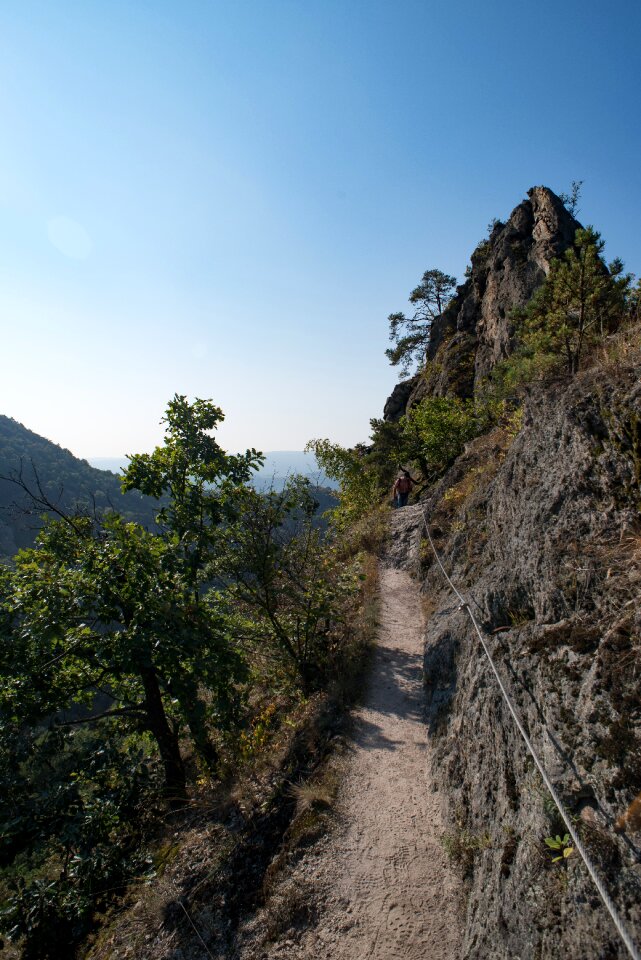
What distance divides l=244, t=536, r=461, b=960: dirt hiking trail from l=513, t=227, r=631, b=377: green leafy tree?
6.45 metres

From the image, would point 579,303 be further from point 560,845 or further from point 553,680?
point 560,845

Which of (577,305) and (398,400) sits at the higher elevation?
(398,400)

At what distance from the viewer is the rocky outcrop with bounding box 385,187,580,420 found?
21922mm

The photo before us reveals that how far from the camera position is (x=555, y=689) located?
11.2ft

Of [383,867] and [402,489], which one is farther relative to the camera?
[402,489]

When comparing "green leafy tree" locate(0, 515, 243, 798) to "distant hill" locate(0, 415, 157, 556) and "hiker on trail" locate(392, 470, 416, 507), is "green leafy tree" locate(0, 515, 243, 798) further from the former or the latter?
"distant hill" locate(0, 415, 157, 556)

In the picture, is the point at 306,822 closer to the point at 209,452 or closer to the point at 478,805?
the point at 478,805

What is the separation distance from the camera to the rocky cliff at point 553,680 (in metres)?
2.59

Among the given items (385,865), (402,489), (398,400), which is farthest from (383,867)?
(398,400)

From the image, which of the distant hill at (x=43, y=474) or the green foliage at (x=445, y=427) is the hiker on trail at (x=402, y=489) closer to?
the green foliage at (x=445, y=427)

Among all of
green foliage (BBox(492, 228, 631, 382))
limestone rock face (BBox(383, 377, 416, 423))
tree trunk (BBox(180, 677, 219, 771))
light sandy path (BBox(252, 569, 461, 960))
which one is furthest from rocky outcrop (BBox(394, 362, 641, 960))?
limestone rock face (BBox(383, 377, 416, 423))

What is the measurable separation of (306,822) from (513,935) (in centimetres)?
271

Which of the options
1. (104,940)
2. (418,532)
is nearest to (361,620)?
(418,532)

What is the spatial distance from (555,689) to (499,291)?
26.0m
